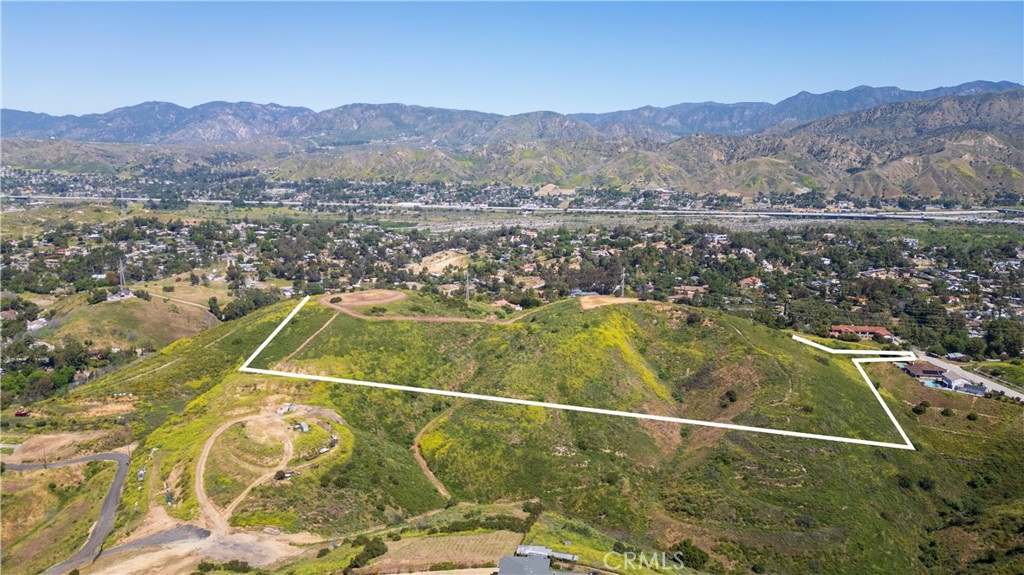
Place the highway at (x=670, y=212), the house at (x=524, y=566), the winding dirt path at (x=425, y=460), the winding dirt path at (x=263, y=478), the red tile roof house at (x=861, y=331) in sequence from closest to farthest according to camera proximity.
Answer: the house at (x=524, y=566) < the winding dirt path at (x=263, y=478) < the winding dirt path at (x=425, y=460) < the red tile roof house at (x=861, y=331) < the highway at (x=670, y=212)

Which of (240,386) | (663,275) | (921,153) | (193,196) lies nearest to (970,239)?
(663,275)

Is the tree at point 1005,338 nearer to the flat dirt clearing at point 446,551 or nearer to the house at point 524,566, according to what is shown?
the flat dirt clearing at point 446,551

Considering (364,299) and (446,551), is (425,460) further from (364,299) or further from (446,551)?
(364,299)

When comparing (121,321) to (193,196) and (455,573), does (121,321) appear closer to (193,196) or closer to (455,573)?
(455,573)

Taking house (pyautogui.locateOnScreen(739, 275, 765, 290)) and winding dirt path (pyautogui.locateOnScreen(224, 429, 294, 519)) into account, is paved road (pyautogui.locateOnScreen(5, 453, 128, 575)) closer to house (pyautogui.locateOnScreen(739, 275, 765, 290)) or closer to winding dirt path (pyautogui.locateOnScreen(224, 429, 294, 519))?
winding dirt path (pyautogui.locateOnScreen(224, 429, 294, 519))

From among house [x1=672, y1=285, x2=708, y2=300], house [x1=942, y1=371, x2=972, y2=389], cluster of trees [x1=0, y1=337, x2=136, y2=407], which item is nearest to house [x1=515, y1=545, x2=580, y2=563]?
house [x1=942, y1=371, x2=972, y2=389]

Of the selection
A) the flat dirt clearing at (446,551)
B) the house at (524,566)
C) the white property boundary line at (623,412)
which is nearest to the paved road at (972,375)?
the white property boundary line at (623,412)

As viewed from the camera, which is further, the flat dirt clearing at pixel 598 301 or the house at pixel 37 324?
the house at pixel 37 324
